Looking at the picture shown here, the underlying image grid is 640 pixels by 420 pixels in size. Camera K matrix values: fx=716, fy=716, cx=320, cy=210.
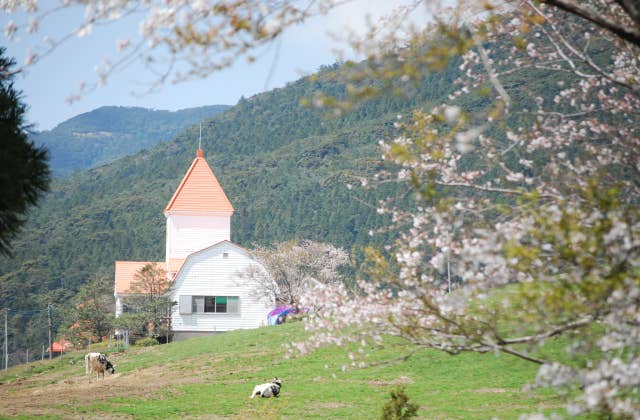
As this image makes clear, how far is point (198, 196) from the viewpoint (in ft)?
144

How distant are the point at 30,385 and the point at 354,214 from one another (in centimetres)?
6039

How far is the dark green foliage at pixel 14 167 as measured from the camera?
5352 mm

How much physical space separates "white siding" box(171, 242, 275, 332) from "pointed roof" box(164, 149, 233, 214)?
354 centimetres

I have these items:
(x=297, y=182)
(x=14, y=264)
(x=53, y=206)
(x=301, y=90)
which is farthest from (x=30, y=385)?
(x=301, y=90)

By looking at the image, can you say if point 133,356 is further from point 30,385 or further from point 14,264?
point 14,264

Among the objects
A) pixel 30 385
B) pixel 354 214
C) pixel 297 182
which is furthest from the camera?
pixel 297 182

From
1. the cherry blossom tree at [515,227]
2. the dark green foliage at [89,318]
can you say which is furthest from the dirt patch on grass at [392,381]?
the dark green foliage at [89,318]

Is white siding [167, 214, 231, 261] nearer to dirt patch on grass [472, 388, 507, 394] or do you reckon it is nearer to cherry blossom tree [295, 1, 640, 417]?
dirt patch on grass [472, 388, 507, 394]

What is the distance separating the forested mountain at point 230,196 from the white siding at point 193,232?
1554cm

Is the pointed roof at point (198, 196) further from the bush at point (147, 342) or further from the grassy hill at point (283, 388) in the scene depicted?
the grassy hill at point (283, 388)

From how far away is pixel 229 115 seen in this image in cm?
14212

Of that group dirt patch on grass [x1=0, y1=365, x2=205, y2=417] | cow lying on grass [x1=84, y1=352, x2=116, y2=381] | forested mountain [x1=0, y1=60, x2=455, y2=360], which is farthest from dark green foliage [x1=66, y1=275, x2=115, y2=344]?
cow lying on grass [x1=84, y1=352, x2=116, y2=381]

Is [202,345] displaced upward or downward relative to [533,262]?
downward

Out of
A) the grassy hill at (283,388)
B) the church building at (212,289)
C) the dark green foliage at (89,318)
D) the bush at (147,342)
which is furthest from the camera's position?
the dark green foliage at (89,318)
